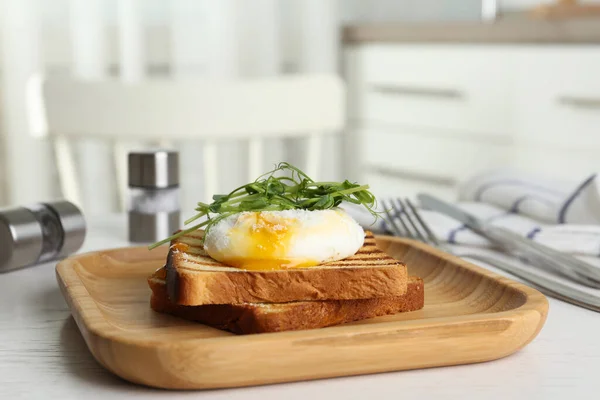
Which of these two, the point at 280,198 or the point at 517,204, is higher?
the point at 280,198

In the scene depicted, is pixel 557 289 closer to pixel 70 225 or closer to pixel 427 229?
pixel 427 229

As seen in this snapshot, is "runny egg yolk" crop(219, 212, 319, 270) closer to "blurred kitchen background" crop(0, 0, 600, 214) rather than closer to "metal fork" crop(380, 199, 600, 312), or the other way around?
"metal fork" crop(380, 199, 600, 312)

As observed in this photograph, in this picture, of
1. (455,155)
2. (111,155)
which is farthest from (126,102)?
(455,155)

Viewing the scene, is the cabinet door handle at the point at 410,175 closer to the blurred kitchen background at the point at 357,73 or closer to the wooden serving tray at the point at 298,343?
the blurred kitchen background at the point at 357,73

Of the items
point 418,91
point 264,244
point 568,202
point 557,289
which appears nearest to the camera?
point 264,244

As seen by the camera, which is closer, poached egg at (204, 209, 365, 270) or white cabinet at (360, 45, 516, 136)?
poached egg at (204, 209, 365, 270)

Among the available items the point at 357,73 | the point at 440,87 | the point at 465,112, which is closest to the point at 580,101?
the point at 465,112

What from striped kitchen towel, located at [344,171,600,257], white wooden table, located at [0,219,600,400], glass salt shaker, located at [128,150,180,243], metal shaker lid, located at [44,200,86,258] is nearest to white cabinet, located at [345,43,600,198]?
striped kitchen towel, located at [344,171,600,257]
